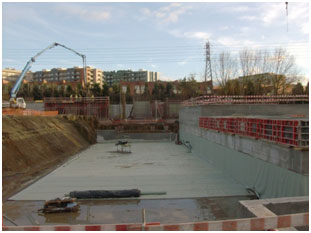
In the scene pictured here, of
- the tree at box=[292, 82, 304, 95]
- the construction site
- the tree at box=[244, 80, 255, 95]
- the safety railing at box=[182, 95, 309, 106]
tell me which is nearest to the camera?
the construction site

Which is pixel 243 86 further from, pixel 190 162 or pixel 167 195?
pixel 167 195

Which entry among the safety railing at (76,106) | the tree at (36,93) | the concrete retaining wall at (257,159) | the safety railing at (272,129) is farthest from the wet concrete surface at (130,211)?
the tree at (36,93)

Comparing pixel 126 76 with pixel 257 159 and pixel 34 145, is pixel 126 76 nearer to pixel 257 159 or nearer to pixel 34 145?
pixel 34 145

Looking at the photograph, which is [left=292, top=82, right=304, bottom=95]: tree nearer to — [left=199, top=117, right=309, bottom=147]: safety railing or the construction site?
the construction site

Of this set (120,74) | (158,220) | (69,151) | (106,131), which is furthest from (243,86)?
(120,74)

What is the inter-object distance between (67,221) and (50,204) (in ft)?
4.35

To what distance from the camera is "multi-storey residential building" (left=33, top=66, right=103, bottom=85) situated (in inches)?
4161

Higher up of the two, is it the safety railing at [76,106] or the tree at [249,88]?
the tree at [249,88]

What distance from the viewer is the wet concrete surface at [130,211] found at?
358 inches

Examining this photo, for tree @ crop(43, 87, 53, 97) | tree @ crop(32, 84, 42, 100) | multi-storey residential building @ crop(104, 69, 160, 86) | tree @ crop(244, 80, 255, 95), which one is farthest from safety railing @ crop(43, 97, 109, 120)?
multi-storey residential building @ crop(104, 69, 160, 86)

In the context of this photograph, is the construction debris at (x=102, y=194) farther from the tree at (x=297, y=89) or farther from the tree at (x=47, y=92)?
the tree at (x=47, y=92)

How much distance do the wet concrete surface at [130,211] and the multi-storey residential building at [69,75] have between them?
9739 centimetres

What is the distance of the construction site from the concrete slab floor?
5 cm

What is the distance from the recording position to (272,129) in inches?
405
